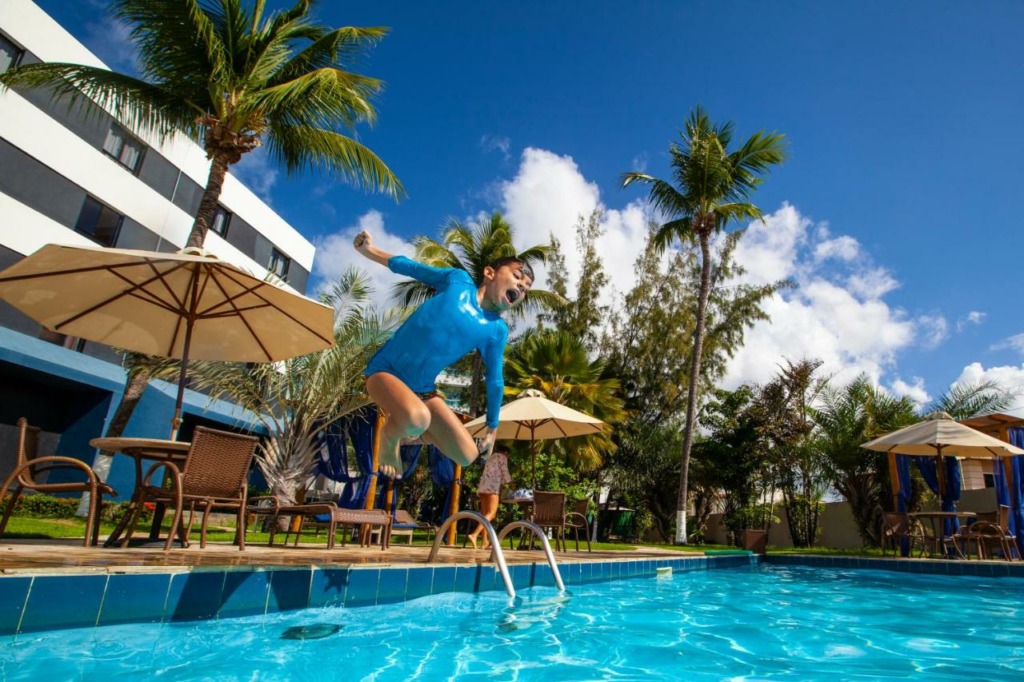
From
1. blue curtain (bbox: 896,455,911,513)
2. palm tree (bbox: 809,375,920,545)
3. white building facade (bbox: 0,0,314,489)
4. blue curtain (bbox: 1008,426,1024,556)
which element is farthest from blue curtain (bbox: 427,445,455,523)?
palm tree (bbox: 809,375,920,545)

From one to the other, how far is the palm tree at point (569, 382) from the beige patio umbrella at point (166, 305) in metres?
11.9

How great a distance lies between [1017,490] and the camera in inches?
498

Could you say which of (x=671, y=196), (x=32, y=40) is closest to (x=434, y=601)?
(x=671, y=196)

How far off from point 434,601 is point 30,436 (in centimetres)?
334

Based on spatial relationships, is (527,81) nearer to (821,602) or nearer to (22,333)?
(821,602)

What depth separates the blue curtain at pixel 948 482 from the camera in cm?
1289

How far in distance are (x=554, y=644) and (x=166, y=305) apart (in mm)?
4738

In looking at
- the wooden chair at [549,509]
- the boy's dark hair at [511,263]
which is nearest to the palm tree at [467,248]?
the wooden chair at [549,509]

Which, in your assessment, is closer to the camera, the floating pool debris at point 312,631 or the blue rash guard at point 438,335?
the floating pool debris at point 312,631

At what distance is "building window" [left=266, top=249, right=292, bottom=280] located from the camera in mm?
28078

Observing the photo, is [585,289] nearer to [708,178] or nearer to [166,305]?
[708,178]

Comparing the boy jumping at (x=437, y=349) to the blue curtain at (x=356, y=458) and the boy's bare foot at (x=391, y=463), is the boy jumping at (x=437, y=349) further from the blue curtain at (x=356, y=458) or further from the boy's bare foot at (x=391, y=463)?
the blue curtain at (x=356, y=458)

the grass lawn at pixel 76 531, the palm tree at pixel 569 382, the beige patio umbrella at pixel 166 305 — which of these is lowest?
the grass lawn at pixel 76 531

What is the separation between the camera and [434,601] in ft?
15.7
